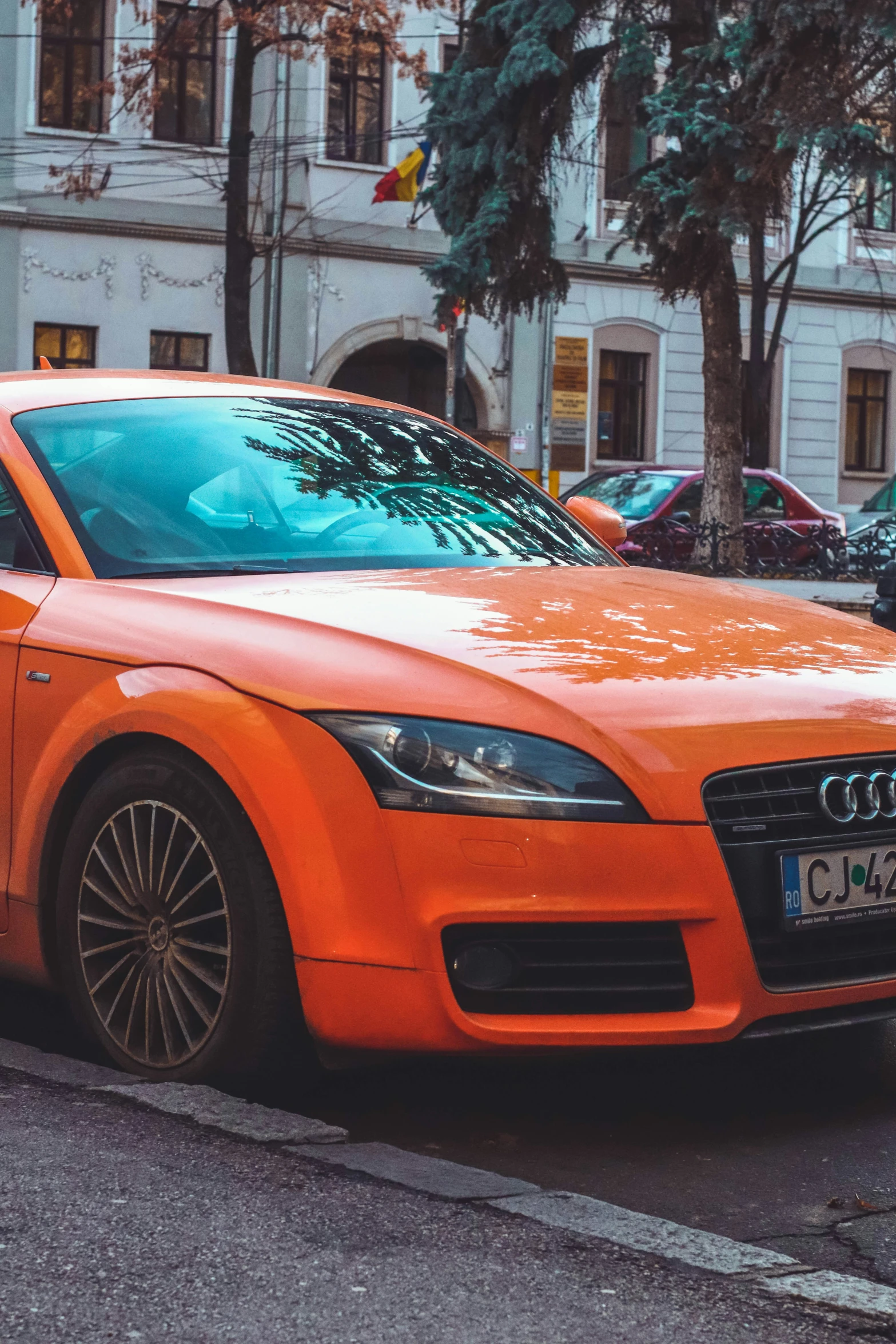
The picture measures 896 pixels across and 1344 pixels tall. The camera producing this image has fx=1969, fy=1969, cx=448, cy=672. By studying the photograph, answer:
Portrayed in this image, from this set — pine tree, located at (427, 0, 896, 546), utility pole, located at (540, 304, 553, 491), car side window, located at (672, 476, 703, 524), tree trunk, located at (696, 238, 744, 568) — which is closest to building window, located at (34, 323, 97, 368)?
utility pole, located at (540, 304, 553, 491)

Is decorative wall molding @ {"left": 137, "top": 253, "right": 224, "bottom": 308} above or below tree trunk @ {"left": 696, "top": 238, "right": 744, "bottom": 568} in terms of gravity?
above

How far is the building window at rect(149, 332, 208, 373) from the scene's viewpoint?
29.6 m

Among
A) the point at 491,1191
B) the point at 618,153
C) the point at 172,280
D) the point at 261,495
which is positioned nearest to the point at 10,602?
the point at 261,495

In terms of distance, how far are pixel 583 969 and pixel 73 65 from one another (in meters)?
28.2

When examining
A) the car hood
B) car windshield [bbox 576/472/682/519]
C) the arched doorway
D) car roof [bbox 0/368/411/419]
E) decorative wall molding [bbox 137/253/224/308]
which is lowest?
the car hood

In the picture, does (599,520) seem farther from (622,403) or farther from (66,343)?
(622,403)

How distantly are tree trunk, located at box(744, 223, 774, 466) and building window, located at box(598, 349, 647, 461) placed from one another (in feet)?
6.52

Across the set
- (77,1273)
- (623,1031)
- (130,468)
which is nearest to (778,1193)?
(623,1031)

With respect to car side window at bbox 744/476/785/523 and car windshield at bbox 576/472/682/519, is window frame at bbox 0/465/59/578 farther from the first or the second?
car side window at bbox 744/476/785/523

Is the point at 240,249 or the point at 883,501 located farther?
the point at 883,501

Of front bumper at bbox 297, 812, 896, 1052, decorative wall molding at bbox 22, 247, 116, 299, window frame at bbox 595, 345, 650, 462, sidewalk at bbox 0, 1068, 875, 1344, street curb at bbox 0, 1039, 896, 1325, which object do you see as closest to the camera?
sidewalk at bbox 0, 1068, 875, 1344

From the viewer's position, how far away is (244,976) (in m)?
3.47

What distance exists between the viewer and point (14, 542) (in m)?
4.33

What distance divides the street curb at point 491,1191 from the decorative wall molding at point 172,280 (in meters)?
26.5
